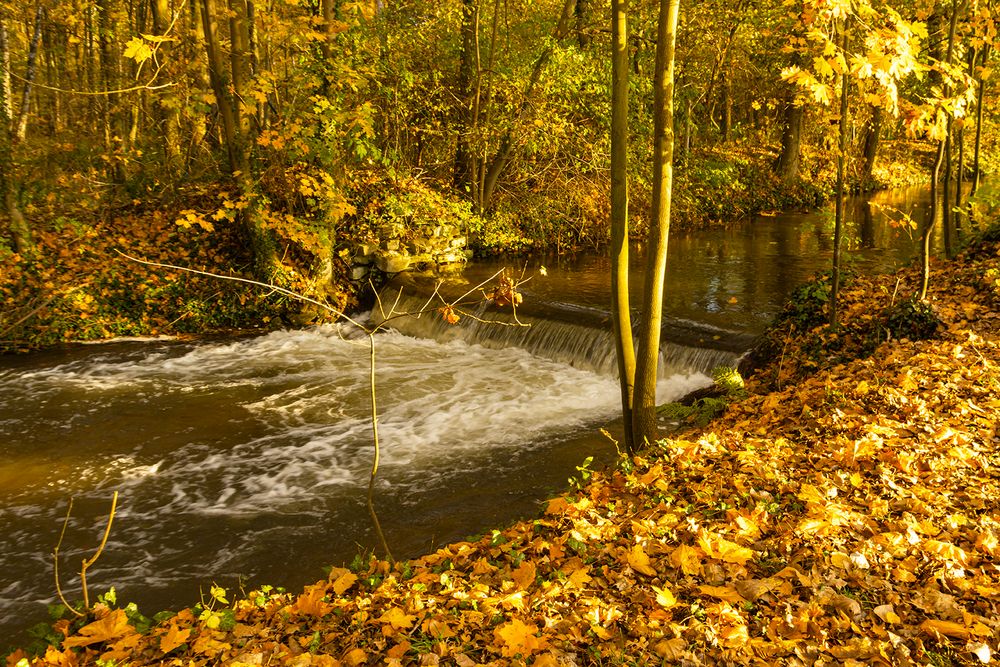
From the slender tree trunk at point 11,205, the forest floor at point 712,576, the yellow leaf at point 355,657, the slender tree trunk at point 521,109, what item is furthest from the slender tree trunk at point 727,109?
the yellow leaf at point 355,657

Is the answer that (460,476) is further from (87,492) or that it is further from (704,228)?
(704,228)

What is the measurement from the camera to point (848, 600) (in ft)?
10.8

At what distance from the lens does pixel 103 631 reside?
3.92m

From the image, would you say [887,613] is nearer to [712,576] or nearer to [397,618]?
[712,576]

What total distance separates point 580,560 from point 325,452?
14.9ft

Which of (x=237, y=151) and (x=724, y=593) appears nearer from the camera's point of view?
(x=724, y=593)

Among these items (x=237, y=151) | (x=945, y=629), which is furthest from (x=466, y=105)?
(x=945, y=629)

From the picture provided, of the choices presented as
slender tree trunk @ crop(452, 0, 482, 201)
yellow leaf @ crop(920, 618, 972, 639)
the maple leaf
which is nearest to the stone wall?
slender tree trunk @ crop(452, 0, 482, 201)

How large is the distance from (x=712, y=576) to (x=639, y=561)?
43cm

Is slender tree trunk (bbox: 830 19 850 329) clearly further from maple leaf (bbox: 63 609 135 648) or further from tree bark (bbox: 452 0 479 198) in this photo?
tree bark (bbox: 452 0 479 198)

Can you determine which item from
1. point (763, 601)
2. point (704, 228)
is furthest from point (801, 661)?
point (704, 228)

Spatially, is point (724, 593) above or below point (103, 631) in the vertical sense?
above

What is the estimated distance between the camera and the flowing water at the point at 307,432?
18.7 feet

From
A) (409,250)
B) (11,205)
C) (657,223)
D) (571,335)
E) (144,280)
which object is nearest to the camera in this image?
(657,223)
